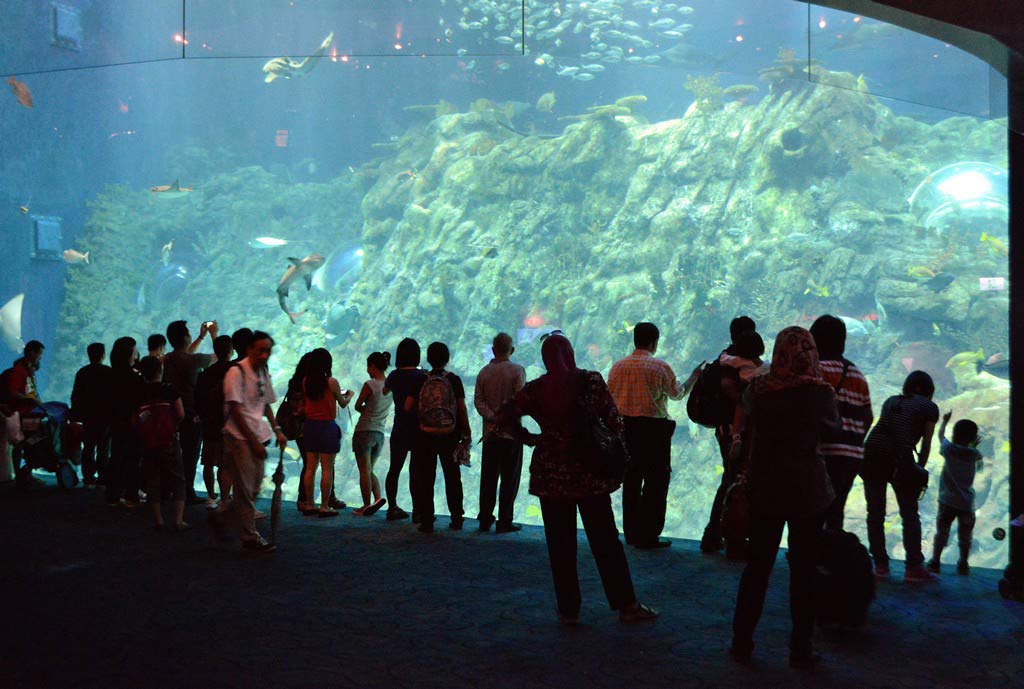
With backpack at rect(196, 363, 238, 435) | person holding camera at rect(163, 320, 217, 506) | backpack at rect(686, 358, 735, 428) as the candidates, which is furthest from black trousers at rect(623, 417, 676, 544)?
person holding camera at rect(163, 320, 217, 506)

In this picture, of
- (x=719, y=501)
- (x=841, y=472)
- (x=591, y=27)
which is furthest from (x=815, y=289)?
(x=841, y=472)

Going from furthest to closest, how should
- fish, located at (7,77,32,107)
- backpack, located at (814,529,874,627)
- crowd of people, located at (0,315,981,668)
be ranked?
fish, located at (7,77,32,107) < backpack, located at (814,529,874,627) < crowd of people, located at (0,315,981,668)

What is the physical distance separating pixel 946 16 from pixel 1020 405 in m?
2.45

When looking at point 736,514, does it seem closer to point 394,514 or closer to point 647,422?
point 647,422

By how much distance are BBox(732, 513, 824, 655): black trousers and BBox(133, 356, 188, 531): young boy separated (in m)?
4.58

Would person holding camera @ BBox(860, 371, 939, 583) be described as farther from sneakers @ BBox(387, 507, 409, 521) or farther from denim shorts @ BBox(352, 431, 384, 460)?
denim shorts @ BBox(352, 431, 384, 460)

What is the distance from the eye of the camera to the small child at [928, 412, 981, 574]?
598cm

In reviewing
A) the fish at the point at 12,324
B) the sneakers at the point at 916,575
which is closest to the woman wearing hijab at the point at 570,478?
the sneakers at the point at 916,575

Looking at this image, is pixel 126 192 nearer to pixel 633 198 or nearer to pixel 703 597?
pixel 633 198

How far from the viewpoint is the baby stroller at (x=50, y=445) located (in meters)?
9.43

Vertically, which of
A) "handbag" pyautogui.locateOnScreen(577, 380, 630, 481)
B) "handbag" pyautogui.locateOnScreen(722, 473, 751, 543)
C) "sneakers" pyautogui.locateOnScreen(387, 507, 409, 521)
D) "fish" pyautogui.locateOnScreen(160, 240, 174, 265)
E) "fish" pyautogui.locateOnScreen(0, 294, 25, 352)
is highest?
"fish" pyautogui.locateOnScreen(160, 240, 174, 265)

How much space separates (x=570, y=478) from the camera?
178 inches

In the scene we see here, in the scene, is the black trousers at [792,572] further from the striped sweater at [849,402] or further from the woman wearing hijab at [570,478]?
the striped sweater at [849,402]

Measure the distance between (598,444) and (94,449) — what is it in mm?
7030
